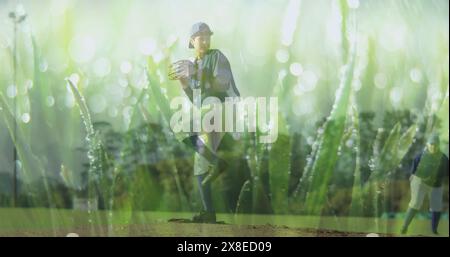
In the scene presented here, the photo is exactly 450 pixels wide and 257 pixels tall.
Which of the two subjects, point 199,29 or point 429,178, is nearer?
point 199,29

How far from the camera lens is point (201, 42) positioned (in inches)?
191

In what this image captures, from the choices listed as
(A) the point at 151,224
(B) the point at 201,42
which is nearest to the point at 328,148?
(B) the point at 201,42

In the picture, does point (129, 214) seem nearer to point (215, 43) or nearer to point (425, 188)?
point (215, 43)

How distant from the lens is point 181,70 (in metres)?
4.86

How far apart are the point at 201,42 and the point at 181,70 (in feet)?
0.80

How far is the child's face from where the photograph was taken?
15.9ft

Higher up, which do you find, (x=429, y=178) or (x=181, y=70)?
(x=181, y=70)

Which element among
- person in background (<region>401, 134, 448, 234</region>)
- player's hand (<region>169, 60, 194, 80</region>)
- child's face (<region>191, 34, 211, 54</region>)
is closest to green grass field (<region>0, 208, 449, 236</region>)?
person in background (<region>401, 134, 448, 234</region>)

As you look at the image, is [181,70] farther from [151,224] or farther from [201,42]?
[151,224]

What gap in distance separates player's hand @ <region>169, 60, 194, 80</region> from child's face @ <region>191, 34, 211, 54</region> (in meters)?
0.12

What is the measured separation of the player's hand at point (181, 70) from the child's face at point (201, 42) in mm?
121

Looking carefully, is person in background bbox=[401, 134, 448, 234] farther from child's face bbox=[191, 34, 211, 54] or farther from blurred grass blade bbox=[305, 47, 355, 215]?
child's face bbox=[191, 34, 211, 54]

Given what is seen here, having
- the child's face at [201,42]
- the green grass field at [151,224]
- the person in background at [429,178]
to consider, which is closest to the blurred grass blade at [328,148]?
the green grass field at [151,224]

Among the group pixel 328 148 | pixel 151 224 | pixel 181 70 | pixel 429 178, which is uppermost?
pixel 181 70
